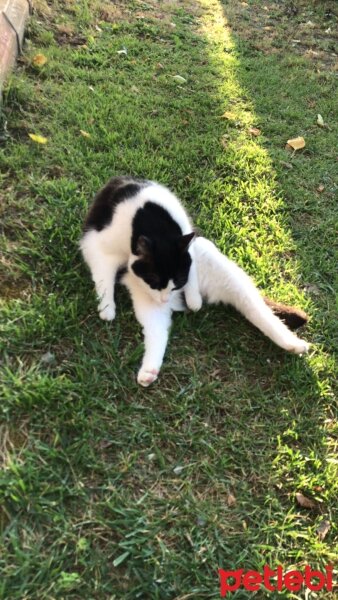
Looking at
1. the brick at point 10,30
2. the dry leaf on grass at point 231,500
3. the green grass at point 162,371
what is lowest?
the dry leaf on grass at point 231,500

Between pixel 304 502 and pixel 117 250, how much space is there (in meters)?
1.58

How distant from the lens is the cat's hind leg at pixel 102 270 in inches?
105

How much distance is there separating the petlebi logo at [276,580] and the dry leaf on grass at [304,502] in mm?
250

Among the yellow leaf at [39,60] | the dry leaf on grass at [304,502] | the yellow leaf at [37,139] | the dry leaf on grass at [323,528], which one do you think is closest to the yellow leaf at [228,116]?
the yellow leaf at [39,60]

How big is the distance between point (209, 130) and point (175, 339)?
2485 mm

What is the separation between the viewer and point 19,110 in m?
3.77

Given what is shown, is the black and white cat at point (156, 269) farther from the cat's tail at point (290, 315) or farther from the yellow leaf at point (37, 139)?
the yellow leaf at point (37, 139)

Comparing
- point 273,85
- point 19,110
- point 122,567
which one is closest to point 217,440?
point 122,567

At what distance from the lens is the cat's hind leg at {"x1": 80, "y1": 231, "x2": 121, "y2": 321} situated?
2.67 m

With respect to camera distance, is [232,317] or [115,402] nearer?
[115,402]

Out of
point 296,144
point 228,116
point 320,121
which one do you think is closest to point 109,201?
Result: point 228,116

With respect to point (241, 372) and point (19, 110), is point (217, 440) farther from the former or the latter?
point (19, 110)

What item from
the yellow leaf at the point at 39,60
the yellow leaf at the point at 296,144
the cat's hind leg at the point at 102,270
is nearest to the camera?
the cat's hind leg at the point at 102,270

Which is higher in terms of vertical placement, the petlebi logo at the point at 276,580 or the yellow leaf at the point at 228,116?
the yellow leaf at the point at 228,116
